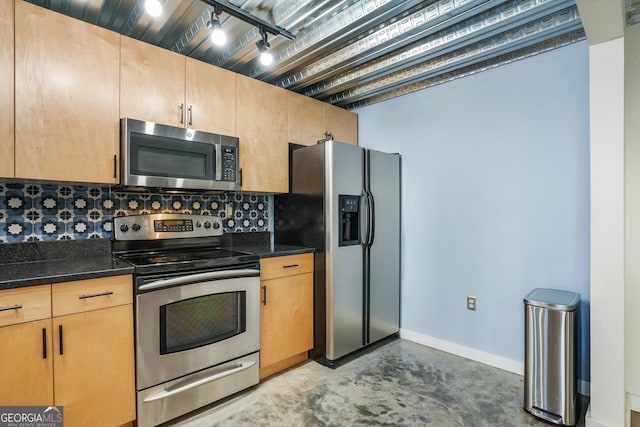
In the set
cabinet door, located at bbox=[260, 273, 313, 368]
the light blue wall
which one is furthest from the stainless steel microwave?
the light blue wall

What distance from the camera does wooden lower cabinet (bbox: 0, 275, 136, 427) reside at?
60.4 inches

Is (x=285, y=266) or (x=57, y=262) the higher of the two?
(x=57, y=262)

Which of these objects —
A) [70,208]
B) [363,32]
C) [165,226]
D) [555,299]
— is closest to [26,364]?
[70,208]

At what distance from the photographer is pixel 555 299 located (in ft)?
7.04

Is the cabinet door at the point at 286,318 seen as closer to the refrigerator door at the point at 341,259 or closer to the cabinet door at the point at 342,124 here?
the refrigerator door at the point at 341,259

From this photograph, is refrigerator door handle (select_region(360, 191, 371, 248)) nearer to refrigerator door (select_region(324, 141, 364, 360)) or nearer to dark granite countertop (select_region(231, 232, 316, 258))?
refrigerator door (select_region(324, 141, 364, 360))

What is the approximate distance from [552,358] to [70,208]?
3.22 meters

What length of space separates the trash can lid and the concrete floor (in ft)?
2.32

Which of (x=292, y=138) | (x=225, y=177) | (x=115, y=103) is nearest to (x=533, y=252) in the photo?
(x=292, y=138)

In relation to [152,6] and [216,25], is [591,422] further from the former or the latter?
[152,6]

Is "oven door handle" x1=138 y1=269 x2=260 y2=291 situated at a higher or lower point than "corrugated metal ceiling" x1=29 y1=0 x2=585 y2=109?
lower

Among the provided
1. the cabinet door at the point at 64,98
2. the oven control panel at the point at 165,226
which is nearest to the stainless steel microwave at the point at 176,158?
the cabinet door at the point at 64,98

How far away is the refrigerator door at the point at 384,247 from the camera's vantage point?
3.03 m

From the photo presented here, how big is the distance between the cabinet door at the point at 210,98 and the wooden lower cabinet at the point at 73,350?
1.23 meters
